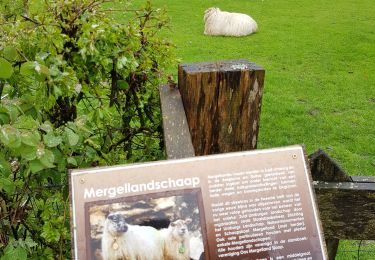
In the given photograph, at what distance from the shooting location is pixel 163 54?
2.56m

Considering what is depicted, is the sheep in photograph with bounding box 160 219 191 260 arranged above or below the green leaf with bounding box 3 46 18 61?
below

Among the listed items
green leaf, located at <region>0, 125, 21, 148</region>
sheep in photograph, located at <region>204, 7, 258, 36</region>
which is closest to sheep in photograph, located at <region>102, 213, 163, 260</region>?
green leaf, located at <region>0, 125, 21, 148</region>

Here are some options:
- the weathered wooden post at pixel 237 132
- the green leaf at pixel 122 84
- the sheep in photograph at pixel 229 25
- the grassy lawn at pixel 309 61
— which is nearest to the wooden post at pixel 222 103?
the weathered wooden post at pixel 237 132

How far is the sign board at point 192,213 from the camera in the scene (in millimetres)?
1505

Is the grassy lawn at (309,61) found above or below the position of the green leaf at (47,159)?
above

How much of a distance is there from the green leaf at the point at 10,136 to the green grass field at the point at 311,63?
232 centimetres

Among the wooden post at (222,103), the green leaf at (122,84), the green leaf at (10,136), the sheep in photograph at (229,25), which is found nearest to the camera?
the green leaf at (10,136)

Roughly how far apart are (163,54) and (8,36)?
2.66ft

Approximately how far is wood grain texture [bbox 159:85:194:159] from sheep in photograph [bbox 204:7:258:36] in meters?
8.93

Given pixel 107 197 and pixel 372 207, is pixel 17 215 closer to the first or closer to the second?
pixel 107 197

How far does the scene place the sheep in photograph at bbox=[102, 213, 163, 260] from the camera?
1.49 m

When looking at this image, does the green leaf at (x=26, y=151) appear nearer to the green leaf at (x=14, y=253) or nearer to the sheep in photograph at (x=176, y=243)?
the green leaf at (x=14, y=253)

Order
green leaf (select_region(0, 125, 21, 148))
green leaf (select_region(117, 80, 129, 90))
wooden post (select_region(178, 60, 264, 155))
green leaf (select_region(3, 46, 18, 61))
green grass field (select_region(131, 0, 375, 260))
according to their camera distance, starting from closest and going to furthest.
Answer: green leaf (select_region(0, 125, 21, 148)) < green leaf (select_region(3, 46, 18, 61)) < wooden post (select_region(178, 60, 264, 155)) < green leaf (select_region(117, 80, 129, 90)) < green grass field (select_region(131, 0, 375, 260))

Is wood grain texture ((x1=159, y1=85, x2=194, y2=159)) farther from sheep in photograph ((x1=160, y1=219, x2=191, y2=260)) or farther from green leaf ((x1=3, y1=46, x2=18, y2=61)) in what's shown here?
green leaf ((x1=3, y1=46, x2=18, y2=61))
